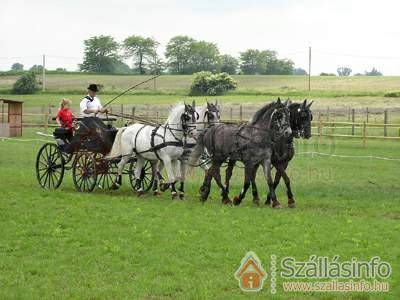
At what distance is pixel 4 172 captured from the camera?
18250 mm

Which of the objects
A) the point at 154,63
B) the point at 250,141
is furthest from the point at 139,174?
the point at 154,63

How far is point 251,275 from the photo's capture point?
7.53 metres

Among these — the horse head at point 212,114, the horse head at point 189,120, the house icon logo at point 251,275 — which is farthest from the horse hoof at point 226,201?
the house icon logo at point 251,275

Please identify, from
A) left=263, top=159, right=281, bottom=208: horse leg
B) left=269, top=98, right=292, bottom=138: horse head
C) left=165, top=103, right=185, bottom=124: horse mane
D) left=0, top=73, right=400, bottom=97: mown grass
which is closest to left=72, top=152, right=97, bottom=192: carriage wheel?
left=165, top=103, right=185, bottom=124: horse mane

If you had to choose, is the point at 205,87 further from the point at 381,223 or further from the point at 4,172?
the point at 381,223

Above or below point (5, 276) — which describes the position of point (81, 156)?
above

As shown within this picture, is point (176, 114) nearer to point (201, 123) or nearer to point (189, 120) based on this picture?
point (189, 120)

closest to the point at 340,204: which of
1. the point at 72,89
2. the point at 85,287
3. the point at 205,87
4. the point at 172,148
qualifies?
the point at 172,148

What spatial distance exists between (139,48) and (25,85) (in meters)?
35.8

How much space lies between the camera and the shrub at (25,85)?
6956cm

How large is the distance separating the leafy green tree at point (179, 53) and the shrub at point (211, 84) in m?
35.4

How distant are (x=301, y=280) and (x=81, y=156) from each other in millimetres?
8120

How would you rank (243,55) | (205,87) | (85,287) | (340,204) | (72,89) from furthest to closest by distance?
(243,55) → (72,89) → (205,87) → (340,204) → (85,287)

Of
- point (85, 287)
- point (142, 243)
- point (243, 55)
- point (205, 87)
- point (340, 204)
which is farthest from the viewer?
point (243, 55)
